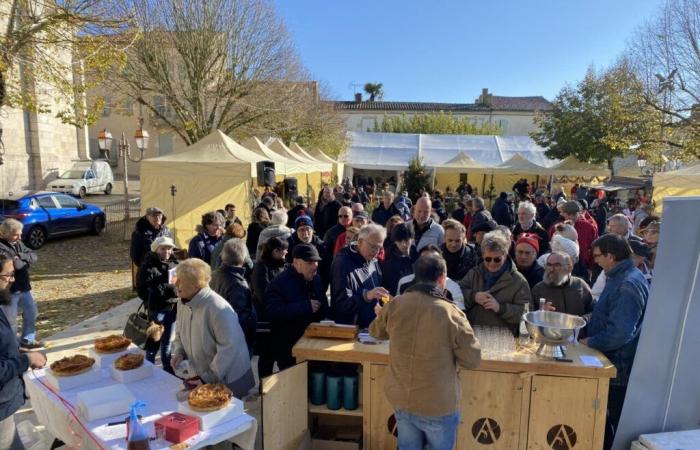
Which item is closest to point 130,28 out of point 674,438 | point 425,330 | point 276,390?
point 276,390

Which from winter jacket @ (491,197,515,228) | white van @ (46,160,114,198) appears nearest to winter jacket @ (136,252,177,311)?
winter jacket @ (491,197,515,228)

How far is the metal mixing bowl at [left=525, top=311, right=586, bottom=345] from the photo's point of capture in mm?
3000

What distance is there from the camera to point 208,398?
105 inches

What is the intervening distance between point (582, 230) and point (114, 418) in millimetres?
6234

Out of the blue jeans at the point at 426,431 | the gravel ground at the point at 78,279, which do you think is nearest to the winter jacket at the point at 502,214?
the blue jeans at the point at 426,431

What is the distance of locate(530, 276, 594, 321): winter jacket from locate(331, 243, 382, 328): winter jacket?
1.38 meters

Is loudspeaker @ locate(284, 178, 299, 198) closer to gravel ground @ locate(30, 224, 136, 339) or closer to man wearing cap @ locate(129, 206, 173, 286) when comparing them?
gravel ground @ locate(30, 224, 136, 339)

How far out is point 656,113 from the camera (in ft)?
47.9

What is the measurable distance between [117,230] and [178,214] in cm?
506

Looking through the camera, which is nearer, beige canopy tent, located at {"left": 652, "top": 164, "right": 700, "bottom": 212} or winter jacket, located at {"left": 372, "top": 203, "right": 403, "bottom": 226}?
winter jacket, located at {"left": 372, "top": 203, "right": 403, "bottom": 226}

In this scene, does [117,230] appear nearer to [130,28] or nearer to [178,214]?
[178,214]

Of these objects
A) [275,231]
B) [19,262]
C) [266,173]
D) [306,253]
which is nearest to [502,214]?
[275,231]

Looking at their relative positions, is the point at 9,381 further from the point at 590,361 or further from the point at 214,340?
the point at 590,361

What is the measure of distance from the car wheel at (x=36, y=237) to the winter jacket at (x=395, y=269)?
10518 millimetres
